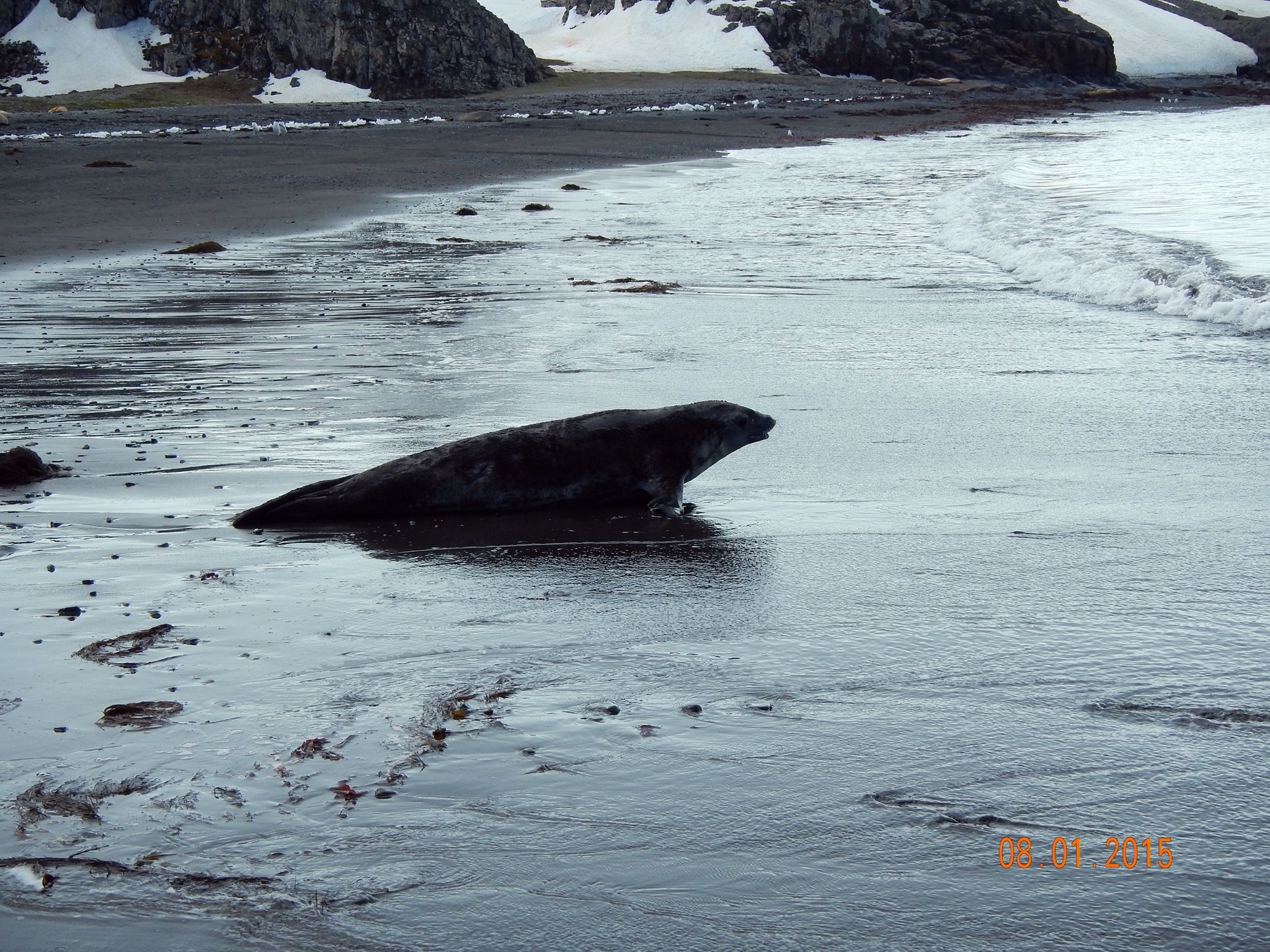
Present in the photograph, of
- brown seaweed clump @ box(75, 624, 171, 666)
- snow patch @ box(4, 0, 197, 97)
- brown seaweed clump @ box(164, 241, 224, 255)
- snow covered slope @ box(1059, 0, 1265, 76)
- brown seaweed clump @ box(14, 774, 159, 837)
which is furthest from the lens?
snow covered slope @ box(1059, 0, 1265, 76)

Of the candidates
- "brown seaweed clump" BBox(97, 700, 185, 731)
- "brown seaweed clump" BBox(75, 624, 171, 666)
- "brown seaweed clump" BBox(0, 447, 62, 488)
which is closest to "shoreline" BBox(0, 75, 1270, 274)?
"brown seaweed clump" BBox(0, 447, 62, 488)

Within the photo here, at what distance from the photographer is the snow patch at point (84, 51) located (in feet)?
184

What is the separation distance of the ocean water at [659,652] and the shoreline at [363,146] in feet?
23.8

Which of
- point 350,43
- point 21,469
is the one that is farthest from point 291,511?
point 350,43

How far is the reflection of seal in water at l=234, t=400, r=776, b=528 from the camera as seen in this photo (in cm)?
468

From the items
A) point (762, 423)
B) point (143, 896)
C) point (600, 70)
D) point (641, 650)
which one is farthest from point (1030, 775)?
point (600, 70)

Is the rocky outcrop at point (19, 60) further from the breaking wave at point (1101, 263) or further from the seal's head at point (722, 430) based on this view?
the seal's head at point (722, 430)

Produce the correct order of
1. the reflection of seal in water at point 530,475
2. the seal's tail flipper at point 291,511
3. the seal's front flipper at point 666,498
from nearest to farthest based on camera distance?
the seal's tail flipper at point 291,511 < the reflection of seal in water at point 530,475 < the seal's front flipper at point 666,498

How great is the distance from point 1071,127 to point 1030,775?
41154 millimetres

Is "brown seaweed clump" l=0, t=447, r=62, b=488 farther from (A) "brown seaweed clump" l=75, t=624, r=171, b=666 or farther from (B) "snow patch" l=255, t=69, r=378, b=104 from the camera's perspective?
(B) "snow patch" l=255, t=69, r=378, b=104

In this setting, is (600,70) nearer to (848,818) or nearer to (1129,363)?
(1129,363)

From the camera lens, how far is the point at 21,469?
16.6 feet

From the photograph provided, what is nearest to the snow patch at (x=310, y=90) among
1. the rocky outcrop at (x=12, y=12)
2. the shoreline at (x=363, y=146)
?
the shoreline at (x=363, y=146)

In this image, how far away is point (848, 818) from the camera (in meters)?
2.44
